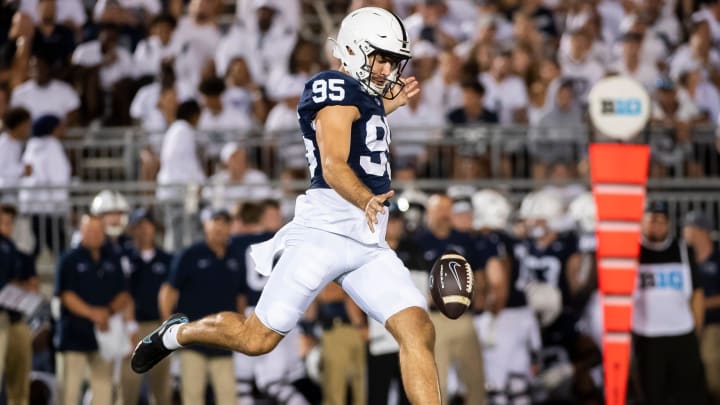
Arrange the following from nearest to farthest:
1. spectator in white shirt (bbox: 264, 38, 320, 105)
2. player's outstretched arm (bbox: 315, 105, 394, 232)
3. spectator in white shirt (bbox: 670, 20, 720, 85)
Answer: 1. player's outstretched arm (bbox: 315, 105, 394, 232)
2. spectator in white shirt (bbox: 264, 38, 320, 105)
3. spectator in white shirt (bbox: 670, 20, 720, 85)

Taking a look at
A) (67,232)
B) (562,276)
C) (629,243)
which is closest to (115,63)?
(67,232)

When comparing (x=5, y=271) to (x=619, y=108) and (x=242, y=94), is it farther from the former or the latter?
(x=619, y=108)

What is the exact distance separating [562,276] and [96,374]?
411cm

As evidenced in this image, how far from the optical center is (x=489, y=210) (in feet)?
41.3

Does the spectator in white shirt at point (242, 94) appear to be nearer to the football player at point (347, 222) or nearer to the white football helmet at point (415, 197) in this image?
the white football helmet at point (415, 197)

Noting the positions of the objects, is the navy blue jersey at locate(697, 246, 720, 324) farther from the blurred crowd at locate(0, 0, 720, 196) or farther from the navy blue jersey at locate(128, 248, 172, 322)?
the navy blue jersey at locate(128, 248, 172, 322)

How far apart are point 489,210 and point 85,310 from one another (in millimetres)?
3557

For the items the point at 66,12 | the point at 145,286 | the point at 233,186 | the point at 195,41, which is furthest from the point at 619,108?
the point at 66,12

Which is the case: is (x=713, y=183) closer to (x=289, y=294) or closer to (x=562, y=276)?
(x=562, y=276)

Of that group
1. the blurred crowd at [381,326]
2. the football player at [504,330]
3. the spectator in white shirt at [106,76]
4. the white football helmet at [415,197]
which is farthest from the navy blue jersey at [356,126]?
the spectator in white shirt at [106,76]

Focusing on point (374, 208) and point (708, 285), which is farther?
point (708, 285)

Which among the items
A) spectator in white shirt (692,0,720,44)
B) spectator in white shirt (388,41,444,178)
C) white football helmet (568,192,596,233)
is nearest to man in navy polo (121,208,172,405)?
spectator in white shirt (388,41,444,178)

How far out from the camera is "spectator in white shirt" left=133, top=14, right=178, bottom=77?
49.6 feet

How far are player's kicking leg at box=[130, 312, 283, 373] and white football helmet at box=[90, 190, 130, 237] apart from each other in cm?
445
